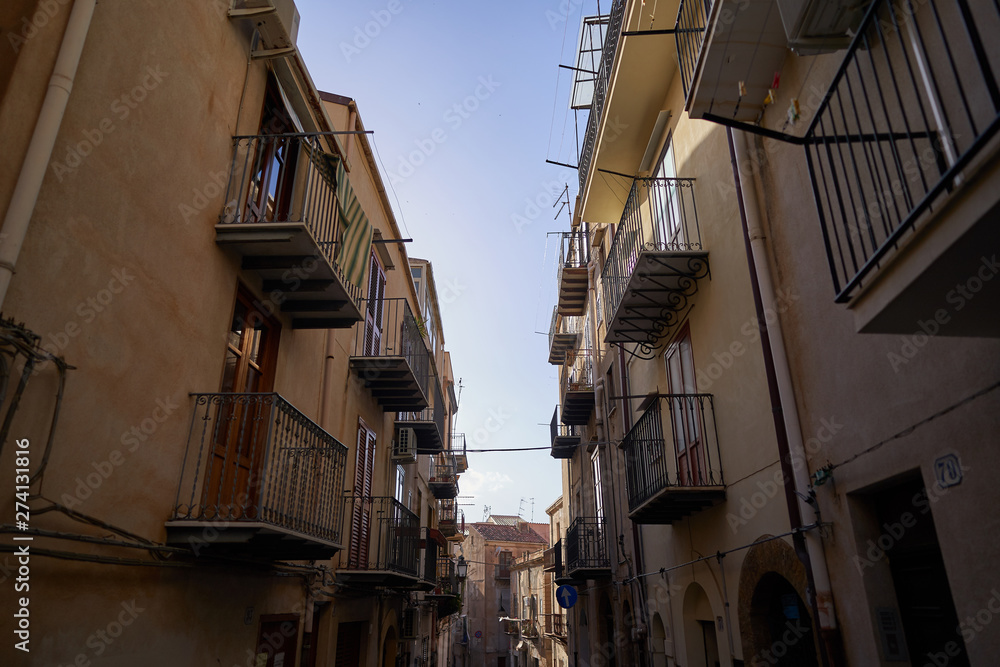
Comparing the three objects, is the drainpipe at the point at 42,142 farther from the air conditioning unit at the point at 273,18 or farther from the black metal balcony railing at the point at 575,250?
the black metal balcony railing at the point at 575,250

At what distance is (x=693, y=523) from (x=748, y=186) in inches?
201

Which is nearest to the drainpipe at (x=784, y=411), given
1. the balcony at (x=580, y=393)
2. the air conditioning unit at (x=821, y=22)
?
the air conditioning unit at (x=821, y=22)

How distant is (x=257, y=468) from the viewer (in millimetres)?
7523

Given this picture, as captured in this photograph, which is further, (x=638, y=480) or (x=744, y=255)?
(x=638, y=480)

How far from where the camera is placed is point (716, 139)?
8547 mm

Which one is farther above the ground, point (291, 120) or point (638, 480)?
point (291, 120)

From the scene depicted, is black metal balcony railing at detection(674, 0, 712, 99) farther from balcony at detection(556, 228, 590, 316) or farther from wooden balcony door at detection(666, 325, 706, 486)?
balcony at detection(556, 228, 590, 316)

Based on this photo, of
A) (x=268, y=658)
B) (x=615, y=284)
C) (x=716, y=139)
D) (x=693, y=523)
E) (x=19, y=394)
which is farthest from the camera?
(x=615, y=284)

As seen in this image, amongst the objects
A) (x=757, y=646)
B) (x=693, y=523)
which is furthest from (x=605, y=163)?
(x=757, y=646)

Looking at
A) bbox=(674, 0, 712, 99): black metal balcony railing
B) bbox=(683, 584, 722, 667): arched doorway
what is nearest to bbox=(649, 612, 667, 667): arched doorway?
bbox=(683, 584, 722, 667): arched doorway

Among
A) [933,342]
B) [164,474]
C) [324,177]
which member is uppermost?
A: [324,177]

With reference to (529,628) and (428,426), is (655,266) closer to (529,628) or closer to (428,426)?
(428,426)

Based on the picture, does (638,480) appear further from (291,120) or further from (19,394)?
(19,394)

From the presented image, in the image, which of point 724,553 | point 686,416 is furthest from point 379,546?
point 724,553
